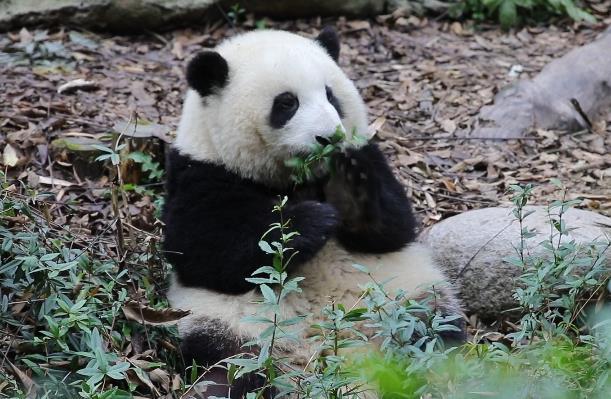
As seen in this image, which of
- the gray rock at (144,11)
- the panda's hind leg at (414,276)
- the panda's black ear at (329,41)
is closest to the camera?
the panda's hind leg at (414,276)

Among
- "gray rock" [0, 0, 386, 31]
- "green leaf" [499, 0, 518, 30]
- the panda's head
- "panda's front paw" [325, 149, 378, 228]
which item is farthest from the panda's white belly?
"green leaf" [499, 0, 518, 30]

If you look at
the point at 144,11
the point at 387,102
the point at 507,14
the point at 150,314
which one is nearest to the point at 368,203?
the point at 150,314

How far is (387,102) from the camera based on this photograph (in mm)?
8422

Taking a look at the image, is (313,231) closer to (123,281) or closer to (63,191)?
(123,281)

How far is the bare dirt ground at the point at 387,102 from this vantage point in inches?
261

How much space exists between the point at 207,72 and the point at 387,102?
3692 millimetres

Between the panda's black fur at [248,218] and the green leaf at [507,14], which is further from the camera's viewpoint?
the green leaf at [507,14]

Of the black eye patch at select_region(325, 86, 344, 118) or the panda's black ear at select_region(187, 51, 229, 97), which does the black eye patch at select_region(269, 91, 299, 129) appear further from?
the panda's black ear at select_region(187, 51, 229, 97)

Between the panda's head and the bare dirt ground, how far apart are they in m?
0.67

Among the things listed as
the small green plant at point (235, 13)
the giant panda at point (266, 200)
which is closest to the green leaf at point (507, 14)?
the small green plant at point (235, 13)

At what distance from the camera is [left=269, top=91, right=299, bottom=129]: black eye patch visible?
16.1 feet

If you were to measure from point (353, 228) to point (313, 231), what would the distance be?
0.35 metres

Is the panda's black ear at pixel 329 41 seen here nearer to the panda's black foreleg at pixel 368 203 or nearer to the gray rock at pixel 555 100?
the panda's black foreleg at pixel 368 203

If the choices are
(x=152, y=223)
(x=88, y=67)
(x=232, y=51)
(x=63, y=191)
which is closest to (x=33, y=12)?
(x=88, y=67)
